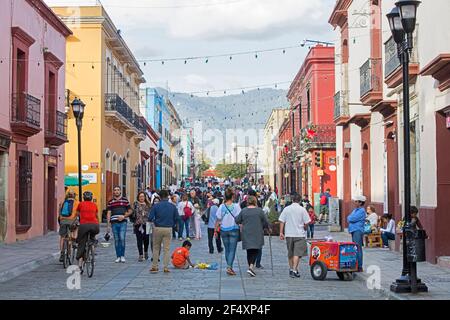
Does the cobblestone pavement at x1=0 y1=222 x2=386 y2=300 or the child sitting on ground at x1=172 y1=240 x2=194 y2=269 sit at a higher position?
the child sitting on ground at x1=172 y1=240 x2=194 y2=269

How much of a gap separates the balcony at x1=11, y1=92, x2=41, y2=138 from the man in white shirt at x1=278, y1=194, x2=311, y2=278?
11.8 metres

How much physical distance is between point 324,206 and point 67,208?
68.7ft

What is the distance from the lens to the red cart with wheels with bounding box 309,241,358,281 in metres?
14.9

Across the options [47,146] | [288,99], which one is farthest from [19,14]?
[288,99]

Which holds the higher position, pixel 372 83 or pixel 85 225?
pixel 372 83

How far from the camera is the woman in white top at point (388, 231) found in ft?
72.5

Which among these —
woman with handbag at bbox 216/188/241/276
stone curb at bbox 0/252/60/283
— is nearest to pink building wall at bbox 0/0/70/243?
stone curb at bbox 0/252/60/283

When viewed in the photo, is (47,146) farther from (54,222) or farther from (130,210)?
(130,210)

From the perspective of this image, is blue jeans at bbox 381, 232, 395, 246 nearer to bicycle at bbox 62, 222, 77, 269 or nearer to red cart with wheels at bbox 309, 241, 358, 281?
red cart with wheels at bbox 309, 241, 358, 281

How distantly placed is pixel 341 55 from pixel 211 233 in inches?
503

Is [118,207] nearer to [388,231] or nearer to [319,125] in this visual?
[388,231]

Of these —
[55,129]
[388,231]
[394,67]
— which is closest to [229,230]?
[394,67]

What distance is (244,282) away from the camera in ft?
47.9

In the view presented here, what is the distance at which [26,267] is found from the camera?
17359 mm
